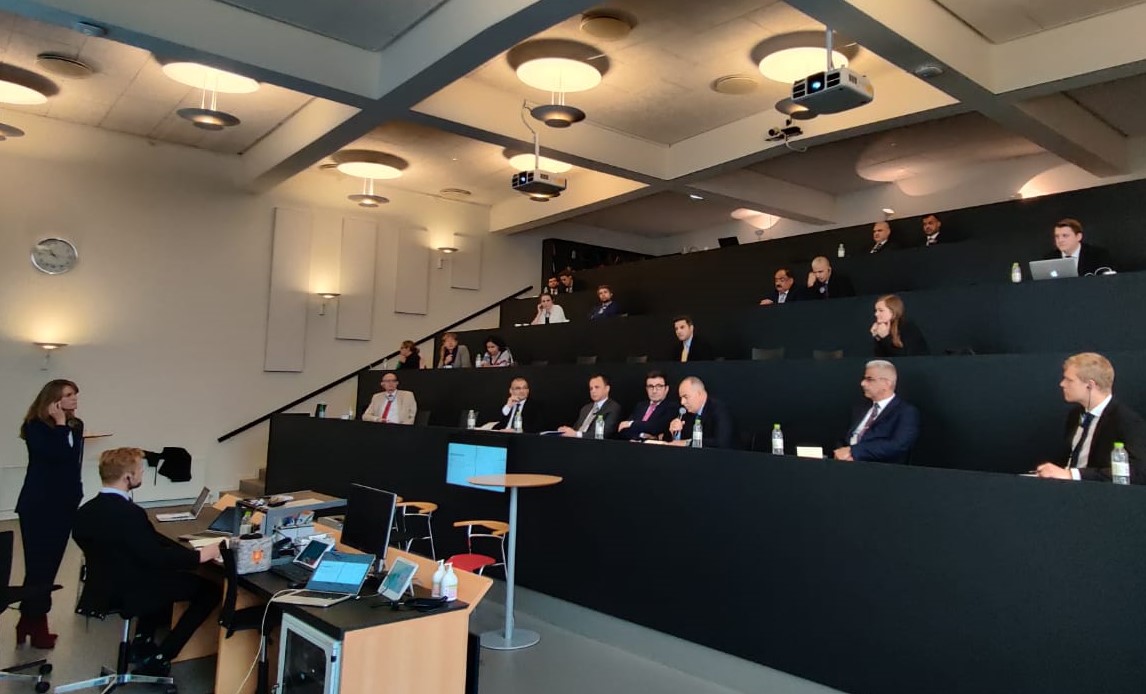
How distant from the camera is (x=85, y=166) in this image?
780cm

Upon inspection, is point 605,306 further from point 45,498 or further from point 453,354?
point 45,498

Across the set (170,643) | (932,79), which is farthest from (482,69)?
(170,643)

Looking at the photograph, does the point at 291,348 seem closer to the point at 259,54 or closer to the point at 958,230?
the point at 259,54

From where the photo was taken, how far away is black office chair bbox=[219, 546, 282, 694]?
2.98 metres

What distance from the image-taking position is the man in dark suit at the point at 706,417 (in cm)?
454

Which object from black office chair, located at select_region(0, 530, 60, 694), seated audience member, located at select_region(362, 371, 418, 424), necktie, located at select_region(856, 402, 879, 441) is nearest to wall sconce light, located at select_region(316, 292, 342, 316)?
seated audience member, located at select_region(362, 371, 418, 424)

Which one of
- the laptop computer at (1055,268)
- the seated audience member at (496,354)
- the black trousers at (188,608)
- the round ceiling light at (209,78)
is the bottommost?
the black trousers at (188,608)

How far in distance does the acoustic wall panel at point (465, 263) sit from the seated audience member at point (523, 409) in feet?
15.0

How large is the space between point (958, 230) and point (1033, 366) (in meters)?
3.59

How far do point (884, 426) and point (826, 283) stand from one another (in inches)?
117

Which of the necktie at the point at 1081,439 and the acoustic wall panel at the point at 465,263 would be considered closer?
the necktie at the point at 1081,439

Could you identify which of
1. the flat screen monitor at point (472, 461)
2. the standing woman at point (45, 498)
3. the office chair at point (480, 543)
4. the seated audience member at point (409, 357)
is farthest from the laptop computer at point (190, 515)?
the seated audience member at point (409, 357)

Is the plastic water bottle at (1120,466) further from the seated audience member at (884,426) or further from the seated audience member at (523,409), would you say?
the seated audience member at (523,409)

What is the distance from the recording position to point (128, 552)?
3.11m
